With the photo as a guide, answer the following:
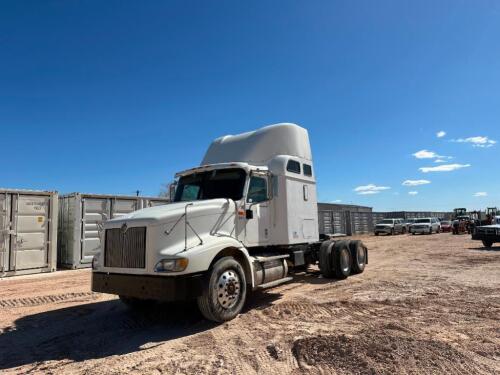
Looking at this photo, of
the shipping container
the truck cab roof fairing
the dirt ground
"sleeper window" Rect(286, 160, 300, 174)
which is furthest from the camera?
the shipping container

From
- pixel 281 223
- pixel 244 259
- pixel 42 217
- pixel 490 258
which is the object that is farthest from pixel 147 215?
pixel 490 258

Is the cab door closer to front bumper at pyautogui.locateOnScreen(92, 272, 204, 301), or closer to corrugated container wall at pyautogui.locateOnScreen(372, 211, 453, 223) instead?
front bumper at pyautogui.locateOnScreen(92, 272, 204, 301)

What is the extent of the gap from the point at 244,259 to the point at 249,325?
1244 millimetres

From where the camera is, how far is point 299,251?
9414 mm

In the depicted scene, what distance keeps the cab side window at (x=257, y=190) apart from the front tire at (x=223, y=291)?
5.35ft

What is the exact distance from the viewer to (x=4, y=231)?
12602mm

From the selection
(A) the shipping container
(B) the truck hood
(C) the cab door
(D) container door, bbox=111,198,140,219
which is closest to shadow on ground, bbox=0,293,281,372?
(C) the cab door

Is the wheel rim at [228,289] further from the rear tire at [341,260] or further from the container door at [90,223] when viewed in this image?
the container door at [90,223]

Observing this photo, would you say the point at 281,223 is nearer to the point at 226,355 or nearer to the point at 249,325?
the point at 249,325

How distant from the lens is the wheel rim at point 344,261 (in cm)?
1068

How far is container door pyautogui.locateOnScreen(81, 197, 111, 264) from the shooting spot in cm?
1466

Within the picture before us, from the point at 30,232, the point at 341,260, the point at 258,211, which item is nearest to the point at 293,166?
the point at 258,211

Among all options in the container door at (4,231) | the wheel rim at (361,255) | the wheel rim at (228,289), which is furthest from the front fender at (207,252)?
the container door at (4,231)

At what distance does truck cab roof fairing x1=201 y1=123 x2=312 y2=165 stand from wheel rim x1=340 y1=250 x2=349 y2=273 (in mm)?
3054
